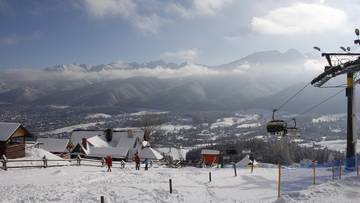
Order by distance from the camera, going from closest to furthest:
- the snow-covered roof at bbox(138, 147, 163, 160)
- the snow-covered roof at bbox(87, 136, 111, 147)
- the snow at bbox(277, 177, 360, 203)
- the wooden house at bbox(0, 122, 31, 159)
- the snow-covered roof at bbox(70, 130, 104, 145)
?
the snow at bbox(277, 177, 360, 203)
the wooden house at bbox(0, 122, 31, 159)
the snow-covered roof at bbox(138, 147, 163, 160)
the snow-covered roof at bbox(87, 136, 111, 147)
the snow-covered roof at bbox(70, 130, 104, 145)

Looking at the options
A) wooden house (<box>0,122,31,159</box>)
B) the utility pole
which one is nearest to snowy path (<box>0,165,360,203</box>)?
the utility pole

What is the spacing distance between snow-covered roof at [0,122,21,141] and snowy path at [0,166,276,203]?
50.5 feet

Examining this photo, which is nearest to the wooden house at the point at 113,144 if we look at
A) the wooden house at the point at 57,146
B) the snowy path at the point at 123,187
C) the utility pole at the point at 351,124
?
the wooden house at the point at 57,146

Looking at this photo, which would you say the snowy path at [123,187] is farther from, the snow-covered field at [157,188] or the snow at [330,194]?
the snow at [330,194]

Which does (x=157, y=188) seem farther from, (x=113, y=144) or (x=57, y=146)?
(x=113, y=144)

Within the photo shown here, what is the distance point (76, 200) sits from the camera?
23.9m

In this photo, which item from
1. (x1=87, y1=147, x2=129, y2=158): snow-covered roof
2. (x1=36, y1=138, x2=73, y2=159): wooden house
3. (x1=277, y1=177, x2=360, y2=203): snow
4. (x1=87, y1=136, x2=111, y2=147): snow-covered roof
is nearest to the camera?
(x1=277, y1=177, x2=360, y2=203): snow

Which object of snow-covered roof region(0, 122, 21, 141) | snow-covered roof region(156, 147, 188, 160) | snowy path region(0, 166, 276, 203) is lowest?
snow-covered roof region(156, 147, 188, 160)

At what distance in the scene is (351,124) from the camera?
130 ft

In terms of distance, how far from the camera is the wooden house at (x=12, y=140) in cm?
5078

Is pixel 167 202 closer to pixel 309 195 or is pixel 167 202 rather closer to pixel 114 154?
pixel 309 195

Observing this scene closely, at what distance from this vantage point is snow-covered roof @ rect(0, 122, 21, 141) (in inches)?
2007

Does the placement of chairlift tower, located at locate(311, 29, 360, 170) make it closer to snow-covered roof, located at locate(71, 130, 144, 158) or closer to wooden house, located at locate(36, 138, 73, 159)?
snow-covered roof, located at locate(71, 130, 144, 158)

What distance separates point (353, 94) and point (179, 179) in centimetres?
1880
